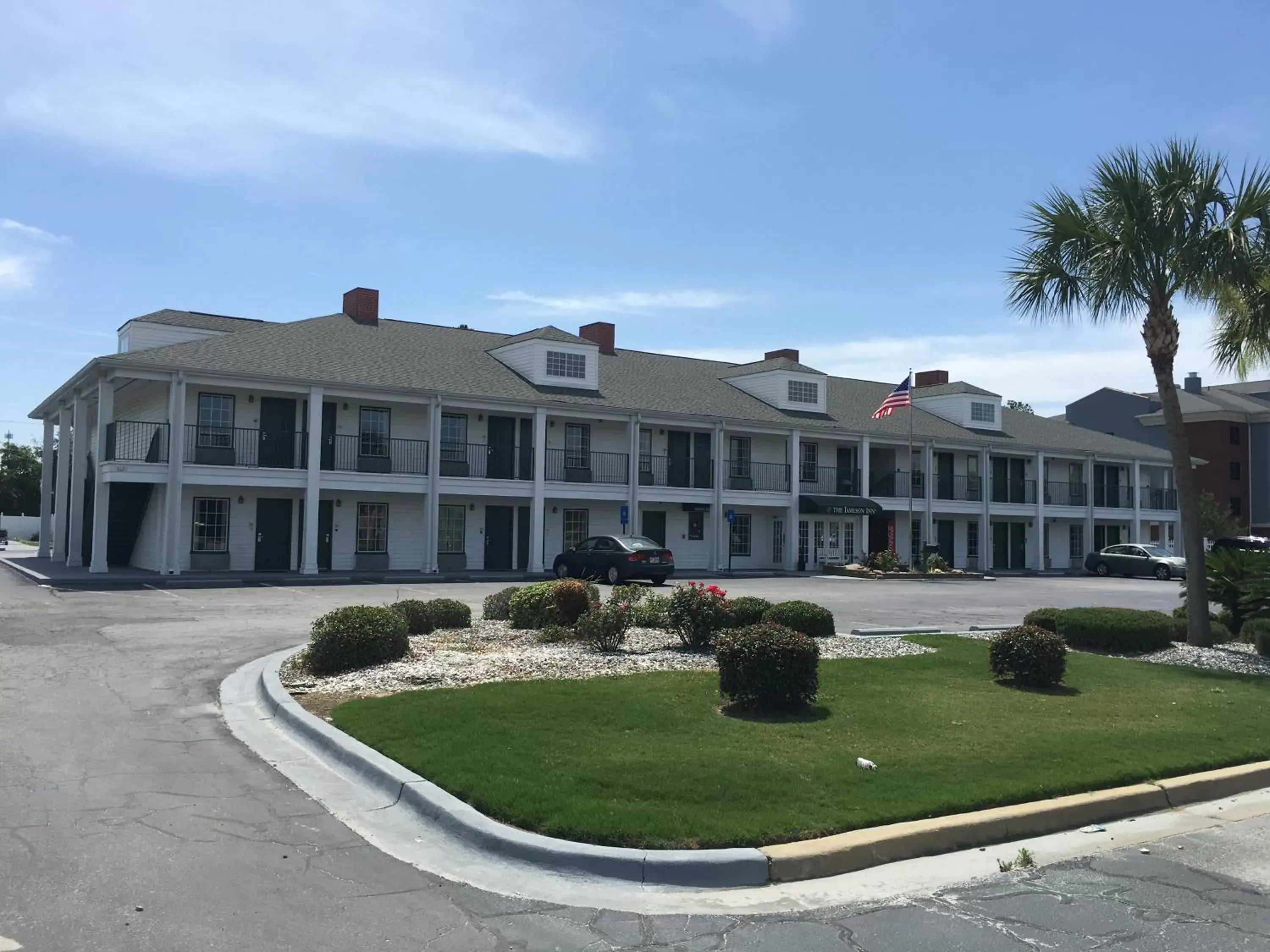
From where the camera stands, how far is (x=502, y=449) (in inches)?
1337

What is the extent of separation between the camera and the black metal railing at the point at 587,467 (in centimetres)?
3512

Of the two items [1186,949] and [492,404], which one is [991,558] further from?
[1186,949]

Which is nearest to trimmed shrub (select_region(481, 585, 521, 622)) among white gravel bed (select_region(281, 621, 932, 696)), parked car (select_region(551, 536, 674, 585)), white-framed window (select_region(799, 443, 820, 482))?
white gravel bed (select_region(281, 621, 932, 696))

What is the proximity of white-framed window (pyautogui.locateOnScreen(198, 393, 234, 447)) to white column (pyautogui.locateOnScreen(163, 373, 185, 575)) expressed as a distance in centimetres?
145

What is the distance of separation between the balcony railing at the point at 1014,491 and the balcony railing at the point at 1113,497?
450cm

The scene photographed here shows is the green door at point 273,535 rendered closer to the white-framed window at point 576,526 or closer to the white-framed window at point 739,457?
the white-framed window at point 576,526

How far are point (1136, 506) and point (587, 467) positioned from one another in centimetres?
3015

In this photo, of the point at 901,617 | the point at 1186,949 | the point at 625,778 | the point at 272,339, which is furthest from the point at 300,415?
the point at 1186,949

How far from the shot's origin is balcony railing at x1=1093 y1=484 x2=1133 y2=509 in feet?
166

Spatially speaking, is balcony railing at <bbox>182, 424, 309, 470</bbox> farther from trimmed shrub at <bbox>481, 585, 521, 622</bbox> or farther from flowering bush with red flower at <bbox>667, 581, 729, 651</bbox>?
flowering bush with red flower at <bbox>667, 581, 729, 651</bbox>

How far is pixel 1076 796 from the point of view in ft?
23.8

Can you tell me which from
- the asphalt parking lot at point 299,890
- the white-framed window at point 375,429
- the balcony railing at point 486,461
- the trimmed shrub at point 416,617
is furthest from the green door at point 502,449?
the asphalt parking lot at point 299,890

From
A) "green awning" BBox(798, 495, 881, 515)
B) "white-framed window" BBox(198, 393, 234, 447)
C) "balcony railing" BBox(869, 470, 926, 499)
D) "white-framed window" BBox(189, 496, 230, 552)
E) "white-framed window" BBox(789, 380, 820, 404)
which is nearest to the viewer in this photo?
"white-framed window" BBox(198, 393, 234, 447)

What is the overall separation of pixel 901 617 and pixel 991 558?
2880 centimetres
